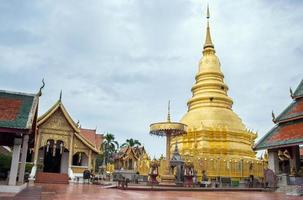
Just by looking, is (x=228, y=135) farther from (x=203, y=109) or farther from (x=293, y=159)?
(x=293, y=159)

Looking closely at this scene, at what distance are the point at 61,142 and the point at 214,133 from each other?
45.7 feet

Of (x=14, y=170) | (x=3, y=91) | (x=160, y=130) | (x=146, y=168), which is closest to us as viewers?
(x=14, y=170)

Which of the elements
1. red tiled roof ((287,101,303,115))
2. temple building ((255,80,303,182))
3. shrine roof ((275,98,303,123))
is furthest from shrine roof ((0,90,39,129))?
red tiled roof ((287,101,303,115))

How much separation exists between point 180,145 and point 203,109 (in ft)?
14.5

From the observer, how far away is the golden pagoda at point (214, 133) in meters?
29.2

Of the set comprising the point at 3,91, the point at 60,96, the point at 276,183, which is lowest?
the point at 276,183

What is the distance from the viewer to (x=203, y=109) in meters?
34.9

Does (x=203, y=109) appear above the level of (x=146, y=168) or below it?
above

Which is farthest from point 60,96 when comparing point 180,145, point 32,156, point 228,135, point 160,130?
point 228,135

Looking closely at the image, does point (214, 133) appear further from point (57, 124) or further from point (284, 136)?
point (57, 124)

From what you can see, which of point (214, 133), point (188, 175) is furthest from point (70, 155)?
point (214, 133)

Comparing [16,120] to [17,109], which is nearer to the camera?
[16,120]

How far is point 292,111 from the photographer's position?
19.0m

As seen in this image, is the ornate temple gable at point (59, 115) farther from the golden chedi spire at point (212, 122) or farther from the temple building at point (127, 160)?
the golden chedi spire at point (212, 122)
